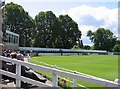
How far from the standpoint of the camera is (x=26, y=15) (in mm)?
78000

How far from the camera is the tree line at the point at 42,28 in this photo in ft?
247

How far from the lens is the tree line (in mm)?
75188

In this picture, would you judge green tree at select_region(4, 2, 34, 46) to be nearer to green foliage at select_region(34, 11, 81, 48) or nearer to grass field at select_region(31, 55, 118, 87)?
green foliage at select_region(34, 11, 81, 48)

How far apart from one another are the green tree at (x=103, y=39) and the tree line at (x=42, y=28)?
26125 millimetres

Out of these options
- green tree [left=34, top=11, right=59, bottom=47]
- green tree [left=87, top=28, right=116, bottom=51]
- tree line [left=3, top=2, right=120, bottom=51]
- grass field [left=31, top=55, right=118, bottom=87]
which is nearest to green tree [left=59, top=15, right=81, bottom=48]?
tree line [left=3, top=2, right=120, bottom=51]

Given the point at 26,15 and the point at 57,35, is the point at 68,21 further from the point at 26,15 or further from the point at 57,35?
the point at 26,15

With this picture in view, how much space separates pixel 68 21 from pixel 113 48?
94.5 feet

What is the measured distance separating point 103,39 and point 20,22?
180 feet

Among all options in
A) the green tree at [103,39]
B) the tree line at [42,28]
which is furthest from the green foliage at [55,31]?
the green tree at [103,39]

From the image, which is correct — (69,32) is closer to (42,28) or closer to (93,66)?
(42,28)

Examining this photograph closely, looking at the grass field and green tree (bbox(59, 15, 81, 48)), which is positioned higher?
green tree (bbox(59, 15, 81, 48))

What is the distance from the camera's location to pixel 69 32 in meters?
91.9

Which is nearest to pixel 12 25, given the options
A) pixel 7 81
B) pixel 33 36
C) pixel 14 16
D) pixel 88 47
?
pixel 14 16

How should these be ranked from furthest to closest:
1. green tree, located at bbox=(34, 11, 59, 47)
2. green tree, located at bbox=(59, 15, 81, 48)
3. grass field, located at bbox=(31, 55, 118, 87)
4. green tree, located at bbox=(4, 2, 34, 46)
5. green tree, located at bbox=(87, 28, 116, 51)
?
1. green tree, located at bbox=(87, 28, 116, 51)
2. green tree, located at bbox=(59, 15, 81, 48)
3. green tree, located at bbox=(34, 11, 59, 47)
4. green tree, located at bbox=(4, 2, 34, 46)
5. grass field, located at bbox=(31, 55, 118, 87)
